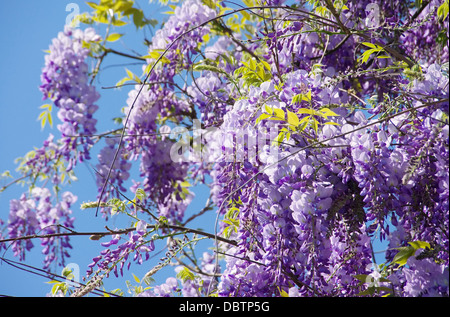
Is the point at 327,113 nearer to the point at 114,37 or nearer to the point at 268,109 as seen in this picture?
the point at 268,109

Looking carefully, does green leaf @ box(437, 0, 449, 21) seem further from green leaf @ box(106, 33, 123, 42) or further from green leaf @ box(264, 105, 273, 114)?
green leaf @ box(106, 33, 123, 42)

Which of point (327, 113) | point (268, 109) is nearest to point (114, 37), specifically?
point (268, 109)

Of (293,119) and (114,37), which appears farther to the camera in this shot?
(114,37)

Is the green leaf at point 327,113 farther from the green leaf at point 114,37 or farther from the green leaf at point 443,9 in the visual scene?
the green leaf at point 114,37

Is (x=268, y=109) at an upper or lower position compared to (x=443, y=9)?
lower

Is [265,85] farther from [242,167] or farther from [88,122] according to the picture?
[88,122]

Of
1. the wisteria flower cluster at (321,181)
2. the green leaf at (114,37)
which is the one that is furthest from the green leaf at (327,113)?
the green leaf at (114,37)

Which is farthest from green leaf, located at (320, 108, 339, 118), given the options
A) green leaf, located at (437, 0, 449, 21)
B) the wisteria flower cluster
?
green leaf, located at (437, 0, 449, 21)

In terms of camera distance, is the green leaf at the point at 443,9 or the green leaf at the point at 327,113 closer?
the green leaf at the point at 327,113

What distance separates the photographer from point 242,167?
171cm
